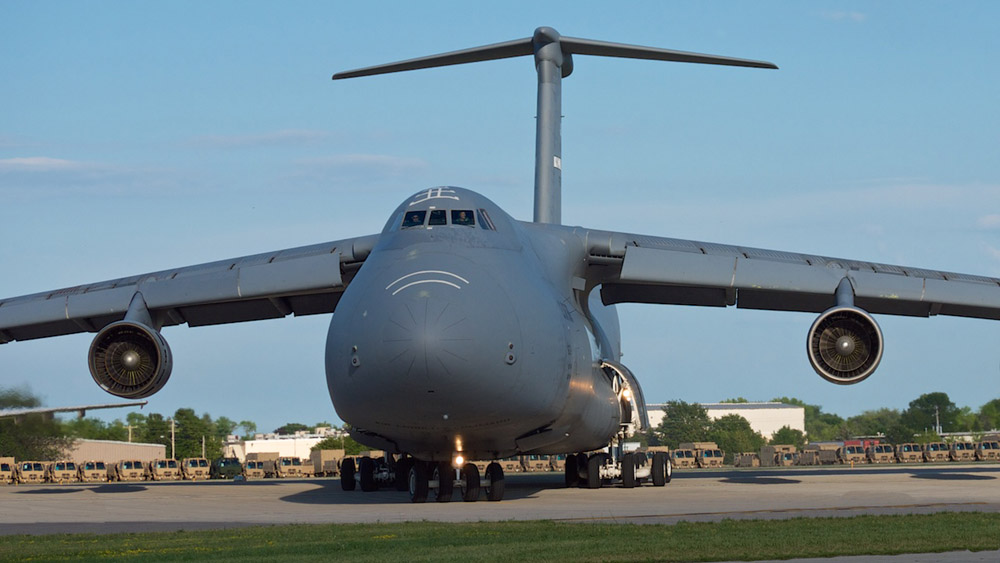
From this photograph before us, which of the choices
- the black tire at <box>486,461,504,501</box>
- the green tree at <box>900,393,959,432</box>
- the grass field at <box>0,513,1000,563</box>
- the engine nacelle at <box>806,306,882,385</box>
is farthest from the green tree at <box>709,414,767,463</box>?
the grass field at <box>0,513,1000,563</box>

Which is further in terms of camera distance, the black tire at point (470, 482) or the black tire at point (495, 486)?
the black tire at point (495, 486)

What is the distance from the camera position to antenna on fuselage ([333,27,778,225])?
26562 mm

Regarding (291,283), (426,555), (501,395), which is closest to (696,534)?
(426,555)

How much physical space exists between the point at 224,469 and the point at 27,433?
10838 millimetres

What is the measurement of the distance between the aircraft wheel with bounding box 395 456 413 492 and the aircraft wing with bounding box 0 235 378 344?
133 inches

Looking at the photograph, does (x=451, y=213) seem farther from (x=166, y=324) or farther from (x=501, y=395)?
(x=166, y=324)

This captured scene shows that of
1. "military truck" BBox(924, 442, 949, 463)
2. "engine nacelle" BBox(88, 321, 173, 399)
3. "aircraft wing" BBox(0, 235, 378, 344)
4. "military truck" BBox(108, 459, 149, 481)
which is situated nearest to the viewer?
"engine nacelle" BBox(88, 321, 173, 399)

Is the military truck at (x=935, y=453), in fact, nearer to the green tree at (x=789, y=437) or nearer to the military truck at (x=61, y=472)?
the military truck at (x=61, y=472)

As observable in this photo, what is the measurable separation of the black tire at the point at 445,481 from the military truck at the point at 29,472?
82.8 ft

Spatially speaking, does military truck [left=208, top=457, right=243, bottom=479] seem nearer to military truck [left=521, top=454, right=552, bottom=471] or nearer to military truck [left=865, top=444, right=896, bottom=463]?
military truck [left=521, top=454, right=552, bottom=471]

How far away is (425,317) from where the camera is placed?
1502 cm

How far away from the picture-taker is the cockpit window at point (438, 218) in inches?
687

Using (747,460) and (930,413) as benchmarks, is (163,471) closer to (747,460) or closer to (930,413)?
(747,460)

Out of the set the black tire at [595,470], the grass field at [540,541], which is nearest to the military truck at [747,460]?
the black tire at [595,470]
